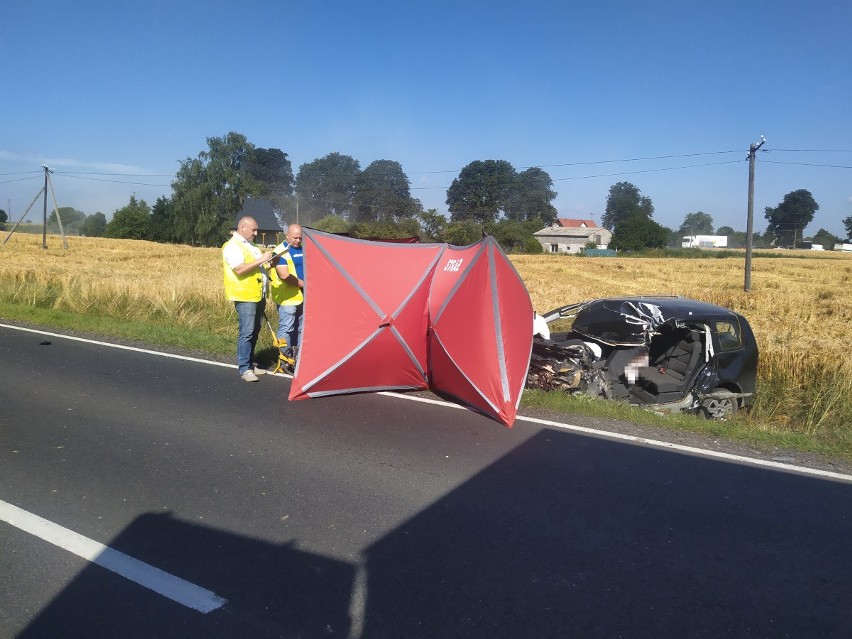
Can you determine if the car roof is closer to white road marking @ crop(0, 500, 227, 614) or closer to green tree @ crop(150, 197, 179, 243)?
white road marking @ crop(0, 500, 227, 614)

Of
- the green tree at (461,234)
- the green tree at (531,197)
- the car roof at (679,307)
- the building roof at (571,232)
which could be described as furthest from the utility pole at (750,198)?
the building roof at (571,232)

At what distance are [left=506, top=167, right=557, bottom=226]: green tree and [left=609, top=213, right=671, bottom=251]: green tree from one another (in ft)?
37.5

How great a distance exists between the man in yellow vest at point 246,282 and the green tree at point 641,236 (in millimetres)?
82523

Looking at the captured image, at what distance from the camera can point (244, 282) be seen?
8.12 m

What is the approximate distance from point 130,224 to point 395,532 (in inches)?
3535

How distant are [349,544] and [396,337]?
3465mm

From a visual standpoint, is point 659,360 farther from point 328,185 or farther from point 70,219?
point 70,219

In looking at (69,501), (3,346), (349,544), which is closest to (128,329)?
(3,346)

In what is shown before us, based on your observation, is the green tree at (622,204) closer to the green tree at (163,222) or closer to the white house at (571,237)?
the white house at (571,237)

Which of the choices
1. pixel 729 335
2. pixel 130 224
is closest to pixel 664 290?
pixel 729 335

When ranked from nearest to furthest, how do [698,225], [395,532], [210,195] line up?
[395,532] < [210,195] < [698,225]

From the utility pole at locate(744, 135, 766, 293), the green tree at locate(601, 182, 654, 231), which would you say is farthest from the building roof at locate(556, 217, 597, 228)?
the utility pole at locate(744, 135, 766, 293)

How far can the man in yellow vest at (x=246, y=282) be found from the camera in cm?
794

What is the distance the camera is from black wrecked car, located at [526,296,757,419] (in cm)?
788
